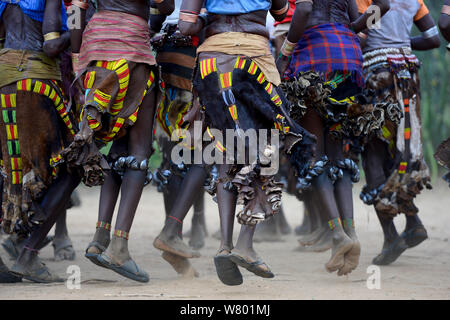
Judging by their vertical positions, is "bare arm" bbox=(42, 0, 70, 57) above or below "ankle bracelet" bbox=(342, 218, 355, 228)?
above

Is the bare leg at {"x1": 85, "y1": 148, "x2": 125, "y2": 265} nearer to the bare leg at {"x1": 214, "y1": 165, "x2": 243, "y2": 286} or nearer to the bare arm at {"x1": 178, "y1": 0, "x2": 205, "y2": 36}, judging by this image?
the bare leg at {"x1": 214, "y1": 165, "x2": 243, "y2": 286}

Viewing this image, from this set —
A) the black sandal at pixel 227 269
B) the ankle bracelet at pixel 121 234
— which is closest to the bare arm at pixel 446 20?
the black sandal at pixel 227 269

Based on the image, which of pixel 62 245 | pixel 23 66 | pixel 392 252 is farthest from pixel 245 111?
pixel 62 245

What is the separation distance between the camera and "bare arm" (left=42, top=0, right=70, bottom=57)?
4570 millimetres

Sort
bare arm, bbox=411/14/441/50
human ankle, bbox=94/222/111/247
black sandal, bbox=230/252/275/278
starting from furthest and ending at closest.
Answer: bare arm, bbox=411/14/441/50, human ankle, bbox=94/222/111/247, black sandal, bbox=230/252/275/278

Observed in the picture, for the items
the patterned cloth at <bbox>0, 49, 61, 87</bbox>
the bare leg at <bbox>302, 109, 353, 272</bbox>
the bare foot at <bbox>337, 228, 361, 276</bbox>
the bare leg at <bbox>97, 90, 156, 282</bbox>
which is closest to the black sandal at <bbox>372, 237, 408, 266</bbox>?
the bare leg at <bbox>302, 109, 353, 272</bbox>

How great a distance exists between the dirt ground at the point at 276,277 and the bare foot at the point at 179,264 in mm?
83

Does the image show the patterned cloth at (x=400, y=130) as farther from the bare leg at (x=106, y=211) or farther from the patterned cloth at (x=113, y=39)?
the bare leg at (x=106, y=211)

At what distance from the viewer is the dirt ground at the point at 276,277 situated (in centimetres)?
403

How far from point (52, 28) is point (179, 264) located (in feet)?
6.11

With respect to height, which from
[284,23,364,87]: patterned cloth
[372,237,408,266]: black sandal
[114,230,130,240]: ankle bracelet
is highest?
[284,23,364,87]: patterned cloth

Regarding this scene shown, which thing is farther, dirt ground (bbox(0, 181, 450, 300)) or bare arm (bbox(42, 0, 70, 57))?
bare arm (bbox(42, 0, 70, 57))

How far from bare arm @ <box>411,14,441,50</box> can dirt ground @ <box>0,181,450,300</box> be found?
1.83 m

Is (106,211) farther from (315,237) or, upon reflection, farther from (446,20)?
(446,20)
